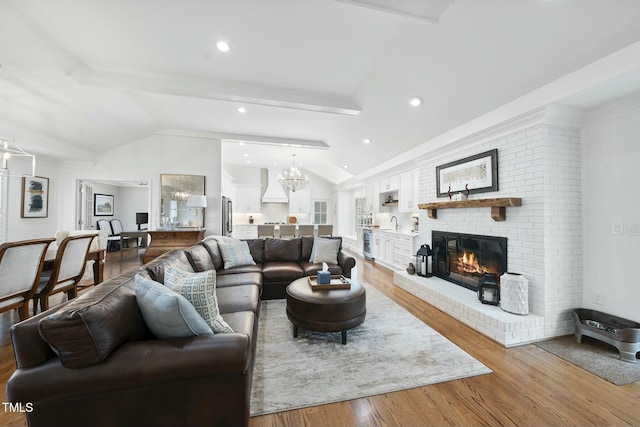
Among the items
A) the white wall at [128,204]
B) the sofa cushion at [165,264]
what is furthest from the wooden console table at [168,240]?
the white wall at [128,204]

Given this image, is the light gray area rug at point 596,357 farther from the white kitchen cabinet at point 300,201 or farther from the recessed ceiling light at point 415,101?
the white kitchen cabinet at point 300,201

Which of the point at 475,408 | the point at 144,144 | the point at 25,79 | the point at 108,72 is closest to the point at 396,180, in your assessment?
the point at 475,408

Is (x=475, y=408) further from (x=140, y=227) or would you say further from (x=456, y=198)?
(x=140, y=227)

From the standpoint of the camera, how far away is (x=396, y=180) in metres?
6.05

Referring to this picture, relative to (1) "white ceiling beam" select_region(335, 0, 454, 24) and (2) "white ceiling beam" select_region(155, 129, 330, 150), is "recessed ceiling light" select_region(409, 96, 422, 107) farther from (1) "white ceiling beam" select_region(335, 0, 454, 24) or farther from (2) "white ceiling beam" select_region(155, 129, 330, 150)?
(2) "white ceiling beam" select_region(155, 129, 330, 150)

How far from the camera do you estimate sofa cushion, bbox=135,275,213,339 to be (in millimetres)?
1436

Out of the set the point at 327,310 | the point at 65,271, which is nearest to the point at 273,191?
the point at 65,271

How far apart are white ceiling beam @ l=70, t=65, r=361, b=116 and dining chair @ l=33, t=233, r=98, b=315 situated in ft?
7.08

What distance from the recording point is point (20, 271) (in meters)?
2.37

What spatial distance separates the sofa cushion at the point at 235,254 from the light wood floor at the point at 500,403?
2193 mm

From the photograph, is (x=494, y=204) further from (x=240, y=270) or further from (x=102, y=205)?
(x=102, y=205)

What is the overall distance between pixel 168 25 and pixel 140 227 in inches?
345

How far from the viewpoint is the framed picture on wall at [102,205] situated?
27.0 ft

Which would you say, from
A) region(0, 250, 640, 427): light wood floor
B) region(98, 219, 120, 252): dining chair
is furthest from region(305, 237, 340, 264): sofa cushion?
region(98, 219, 120, 252): dining chair
